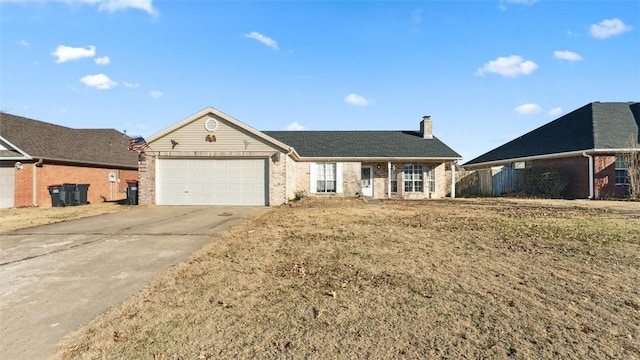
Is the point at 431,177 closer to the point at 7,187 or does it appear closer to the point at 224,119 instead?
the point at 224,119

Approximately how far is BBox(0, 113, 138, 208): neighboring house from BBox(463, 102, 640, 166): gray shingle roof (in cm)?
2794

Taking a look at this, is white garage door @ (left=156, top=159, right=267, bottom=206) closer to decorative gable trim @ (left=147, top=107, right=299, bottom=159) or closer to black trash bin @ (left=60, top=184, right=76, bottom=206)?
decorative gable trim @ (left=147, top=107, right=299, bottom=159)

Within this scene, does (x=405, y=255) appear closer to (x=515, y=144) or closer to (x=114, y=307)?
(x=114, y=307)

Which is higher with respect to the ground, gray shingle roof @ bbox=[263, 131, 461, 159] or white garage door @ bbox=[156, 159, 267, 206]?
gray shingle roof @ bbox=[263, 131, 461, 159]

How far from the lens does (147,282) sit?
4566mm

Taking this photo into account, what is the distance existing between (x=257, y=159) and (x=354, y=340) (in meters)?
13.6

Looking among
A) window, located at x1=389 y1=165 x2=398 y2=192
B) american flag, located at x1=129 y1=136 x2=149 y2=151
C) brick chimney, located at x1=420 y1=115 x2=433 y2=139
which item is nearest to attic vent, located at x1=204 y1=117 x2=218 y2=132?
american flag, located at x1=129 y1=136 x2=149 y2=151

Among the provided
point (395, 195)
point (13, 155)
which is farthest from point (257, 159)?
point (13, 155)

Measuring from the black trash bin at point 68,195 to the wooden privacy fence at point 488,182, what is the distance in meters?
23.9

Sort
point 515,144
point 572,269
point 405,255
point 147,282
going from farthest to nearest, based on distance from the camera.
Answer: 1. point 515,144
2. point 405,255
3. point 572,269
4. point 147,282

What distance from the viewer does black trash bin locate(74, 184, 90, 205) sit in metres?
17.0

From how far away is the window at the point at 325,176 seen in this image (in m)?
20.4

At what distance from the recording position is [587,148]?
17953 mm

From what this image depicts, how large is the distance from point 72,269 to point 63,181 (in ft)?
53.0
